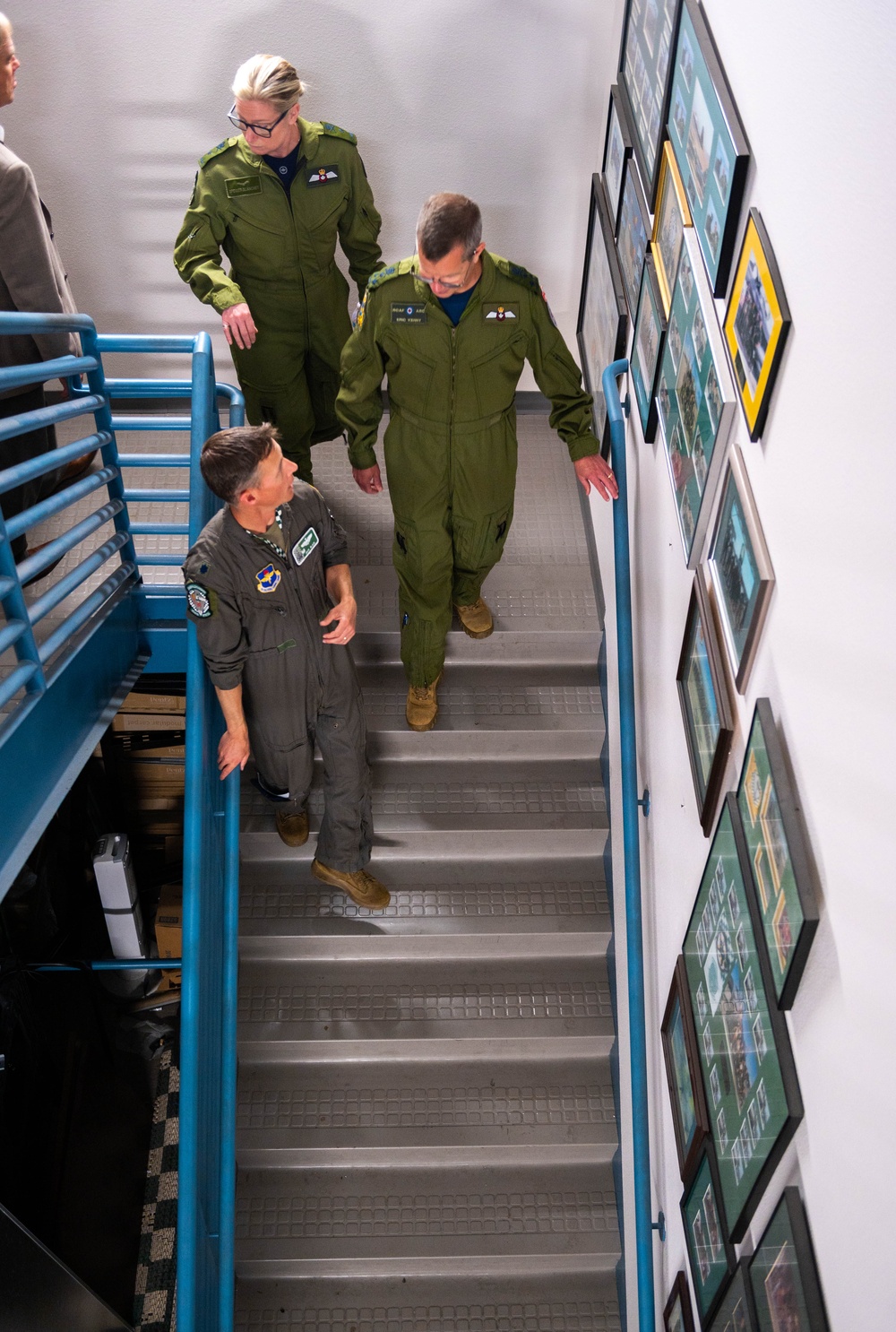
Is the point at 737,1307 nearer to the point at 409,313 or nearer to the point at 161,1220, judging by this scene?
the point at 409,313

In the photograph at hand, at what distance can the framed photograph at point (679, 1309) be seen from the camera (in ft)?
8.80

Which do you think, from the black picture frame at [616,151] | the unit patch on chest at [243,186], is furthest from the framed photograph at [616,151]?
the unit patch on chest at [243,186]

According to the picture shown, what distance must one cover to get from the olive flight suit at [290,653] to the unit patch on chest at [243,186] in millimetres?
1171

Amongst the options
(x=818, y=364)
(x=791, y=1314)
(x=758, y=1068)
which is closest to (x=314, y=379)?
(x=818, y=364)

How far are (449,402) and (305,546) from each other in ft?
2.20

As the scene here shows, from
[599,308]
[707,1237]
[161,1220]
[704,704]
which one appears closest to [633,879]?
[704,704]

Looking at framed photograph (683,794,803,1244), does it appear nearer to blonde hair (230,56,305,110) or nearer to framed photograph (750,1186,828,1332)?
framed photograph (750,1186,828,1332)

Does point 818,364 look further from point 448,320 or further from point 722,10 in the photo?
point 448,320

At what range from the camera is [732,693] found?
228 cm

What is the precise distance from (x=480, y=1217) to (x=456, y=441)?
2563 mm

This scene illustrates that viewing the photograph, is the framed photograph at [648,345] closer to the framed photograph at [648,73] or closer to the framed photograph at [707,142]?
the framed photograph at [648,73]

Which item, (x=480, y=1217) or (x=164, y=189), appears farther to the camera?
(x=164, y=189)

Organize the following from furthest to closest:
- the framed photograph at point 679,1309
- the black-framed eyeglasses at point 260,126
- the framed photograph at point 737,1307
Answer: the black-framed eyeglasses at point 260,126, the framed photograph at point 679,1309, the framed photograph at point 737,1307

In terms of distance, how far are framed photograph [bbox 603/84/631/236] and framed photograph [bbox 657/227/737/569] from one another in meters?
1.07
